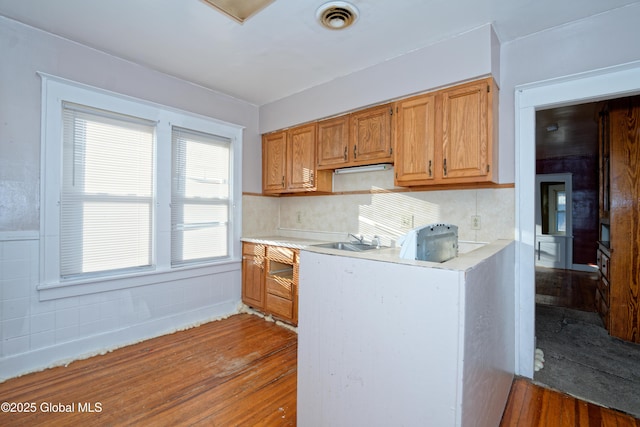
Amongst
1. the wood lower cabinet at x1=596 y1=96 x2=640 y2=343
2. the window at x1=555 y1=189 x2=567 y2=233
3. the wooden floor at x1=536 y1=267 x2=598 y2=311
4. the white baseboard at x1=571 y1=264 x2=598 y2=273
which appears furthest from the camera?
the window at x1=555 y1=189 x2=567 y2=233

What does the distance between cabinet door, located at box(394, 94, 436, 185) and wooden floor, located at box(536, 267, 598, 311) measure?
10.5 feet

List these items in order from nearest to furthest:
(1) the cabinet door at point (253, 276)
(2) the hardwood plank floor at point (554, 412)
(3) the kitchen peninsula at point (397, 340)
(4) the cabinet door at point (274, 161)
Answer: (3) the kitchen peninsula at point (397, 340) < (2) the hardwood plank floor at point (554, 412) < (1) the cabinet door at point (253, 276) < (4) the cabinet door at point (274, 161)

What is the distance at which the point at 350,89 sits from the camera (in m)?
3.01

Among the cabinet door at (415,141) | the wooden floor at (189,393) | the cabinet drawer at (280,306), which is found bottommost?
the wooden floor at (189,393)

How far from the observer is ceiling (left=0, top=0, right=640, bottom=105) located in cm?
202

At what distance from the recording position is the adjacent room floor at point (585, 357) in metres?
2.08

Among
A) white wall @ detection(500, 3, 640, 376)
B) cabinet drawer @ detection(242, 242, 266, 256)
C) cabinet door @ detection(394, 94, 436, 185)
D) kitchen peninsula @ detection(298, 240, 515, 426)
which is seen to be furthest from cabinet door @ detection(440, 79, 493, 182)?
cabinet drawer @ detection(242, 242, 266, 256)

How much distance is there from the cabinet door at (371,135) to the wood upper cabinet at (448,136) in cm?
13

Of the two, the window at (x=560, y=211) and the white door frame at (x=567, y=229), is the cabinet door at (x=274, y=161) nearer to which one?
the white door frame at (x=567, y=229)

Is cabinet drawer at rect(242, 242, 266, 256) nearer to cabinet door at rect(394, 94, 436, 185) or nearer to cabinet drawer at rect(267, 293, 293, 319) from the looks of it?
cabinet drawer at rect(267, 293, 293, 319)

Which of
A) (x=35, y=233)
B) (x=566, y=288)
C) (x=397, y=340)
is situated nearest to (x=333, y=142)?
(x=397, y=340)

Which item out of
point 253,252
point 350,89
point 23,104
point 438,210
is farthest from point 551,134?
point 23,104

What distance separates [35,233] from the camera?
2359 millimetres

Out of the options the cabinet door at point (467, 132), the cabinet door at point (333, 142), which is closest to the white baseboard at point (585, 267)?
the cabinet door at point (467, 132)
